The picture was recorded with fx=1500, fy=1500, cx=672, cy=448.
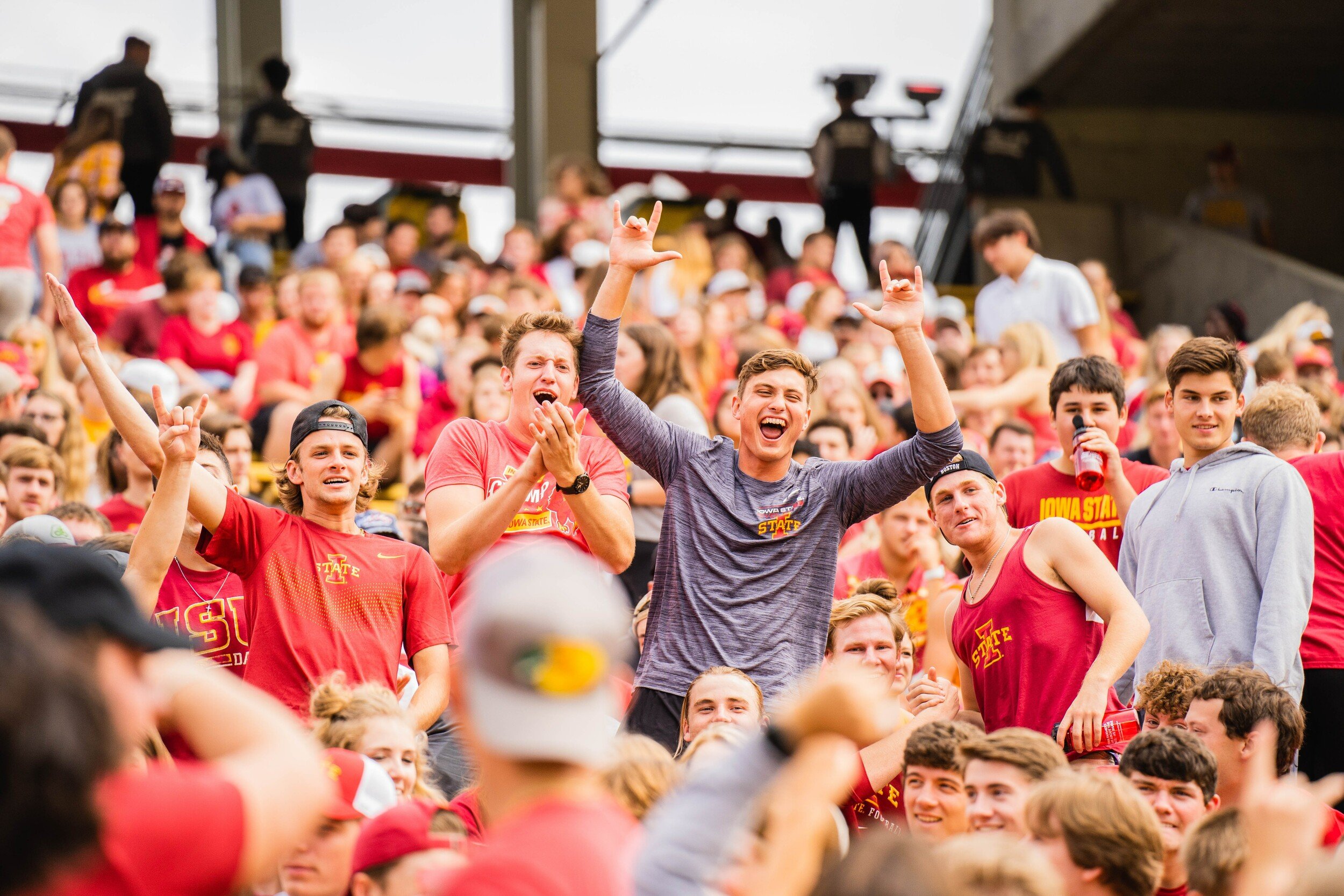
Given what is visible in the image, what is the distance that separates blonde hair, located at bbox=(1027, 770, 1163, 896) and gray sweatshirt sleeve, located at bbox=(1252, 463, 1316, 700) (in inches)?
72.7

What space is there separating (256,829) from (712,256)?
11.4 m

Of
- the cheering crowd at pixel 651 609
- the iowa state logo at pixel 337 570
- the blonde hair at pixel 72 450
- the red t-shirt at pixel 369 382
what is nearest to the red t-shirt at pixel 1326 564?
the cheering crowd at pixel 651 609

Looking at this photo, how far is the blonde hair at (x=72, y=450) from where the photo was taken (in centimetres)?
748

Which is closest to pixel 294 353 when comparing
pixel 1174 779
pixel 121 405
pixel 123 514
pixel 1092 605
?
pixel 123 514

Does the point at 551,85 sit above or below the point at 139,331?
above

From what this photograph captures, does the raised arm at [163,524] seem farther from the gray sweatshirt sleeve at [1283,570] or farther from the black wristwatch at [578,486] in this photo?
the gray sweatshirt sleeve at [1283,570]

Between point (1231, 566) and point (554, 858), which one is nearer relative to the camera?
point (554, 858)

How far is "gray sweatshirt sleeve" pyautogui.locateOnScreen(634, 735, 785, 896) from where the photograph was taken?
2.24 meters

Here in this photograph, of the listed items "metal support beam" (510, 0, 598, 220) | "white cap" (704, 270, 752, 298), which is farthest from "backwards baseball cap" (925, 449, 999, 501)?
"metal support beam" (510, 0, 598, 220)

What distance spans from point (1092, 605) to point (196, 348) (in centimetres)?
684

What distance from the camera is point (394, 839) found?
3.32m

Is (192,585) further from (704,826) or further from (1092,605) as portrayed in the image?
(704,826)

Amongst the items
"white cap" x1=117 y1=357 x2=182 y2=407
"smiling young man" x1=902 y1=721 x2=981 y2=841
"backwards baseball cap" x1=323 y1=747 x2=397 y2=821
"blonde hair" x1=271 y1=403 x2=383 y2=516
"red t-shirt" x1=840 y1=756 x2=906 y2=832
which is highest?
"white cap" x1=117 y1=357 x2=182 y2=407

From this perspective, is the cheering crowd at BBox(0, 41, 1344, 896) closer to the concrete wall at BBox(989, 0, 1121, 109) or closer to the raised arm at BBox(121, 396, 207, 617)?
the raised arm at BBox(121, 396, 207, 617)
